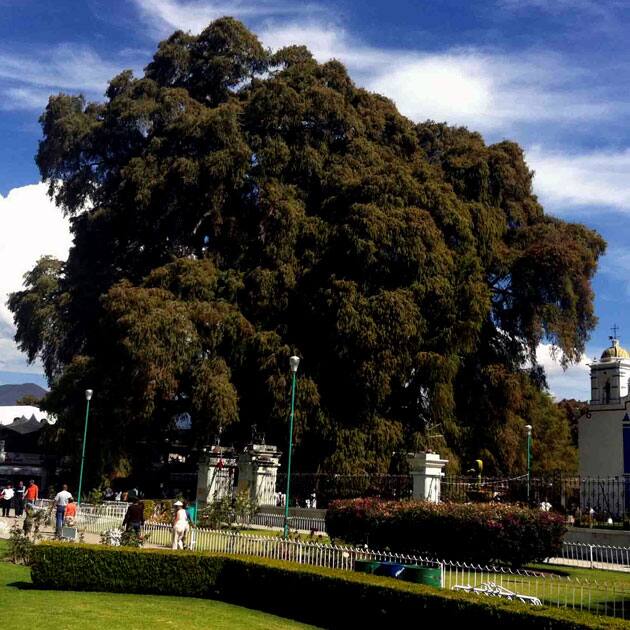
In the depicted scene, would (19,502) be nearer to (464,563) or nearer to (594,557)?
(464,563)

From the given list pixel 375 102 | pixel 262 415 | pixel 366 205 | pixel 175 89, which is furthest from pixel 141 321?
pixel 375 102

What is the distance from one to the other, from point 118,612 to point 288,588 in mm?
2539

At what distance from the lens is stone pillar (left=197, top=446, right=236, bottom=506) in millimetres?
31125

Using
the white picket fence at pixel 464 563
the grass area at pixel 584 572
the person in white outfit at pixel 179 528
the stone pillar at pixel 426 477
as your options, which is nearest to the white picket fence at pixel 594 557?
the white picket fence at pixel 464 563

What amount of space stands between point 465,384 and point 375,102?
1441 cm

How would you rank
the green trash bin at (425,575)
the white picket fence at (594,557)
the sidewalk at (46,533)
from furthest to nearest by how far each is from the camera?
the sidewalk at (46,533), the white picket fence at (594,557), the green trash bin at (425,575)

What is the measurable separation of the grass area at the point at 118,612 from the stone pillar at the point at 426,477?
9.30 metres

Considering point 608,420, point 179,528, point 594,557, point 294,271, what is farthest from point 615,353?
point 179,528

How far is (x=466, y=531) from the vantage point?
58.1ft

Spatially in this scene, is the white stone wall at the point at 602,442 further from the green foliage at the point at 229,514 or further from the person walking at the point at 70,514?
the person walking at the point at 70,514

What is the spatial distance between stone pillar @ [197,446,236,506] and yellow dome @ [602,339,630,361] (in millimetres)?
18407

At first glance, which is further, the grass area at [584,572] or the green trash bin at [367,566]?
the grass area at [584,572]

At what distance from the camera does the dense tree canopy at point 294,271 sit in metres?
32.8

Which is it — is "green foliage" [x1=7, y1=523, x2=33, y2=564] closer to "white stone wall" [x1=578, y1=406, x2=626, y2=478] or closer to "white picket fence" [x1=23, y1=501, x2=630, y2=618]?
"white picket fence" [x1=23, y1=501, x2=630, y2=618]
